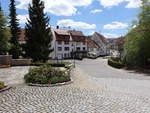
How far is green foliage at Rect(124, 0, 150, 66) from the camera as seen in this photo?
3029cm

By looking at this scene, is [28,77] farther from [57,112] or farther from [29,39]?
[29,39]

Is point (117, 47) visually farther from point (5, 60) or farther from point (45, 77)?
point (45, 77)

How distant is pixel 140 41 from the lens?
30.8 m

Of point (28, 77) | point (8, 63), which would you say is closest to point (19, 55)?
point (8, 63)

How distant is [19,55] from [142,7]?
81.1 ft

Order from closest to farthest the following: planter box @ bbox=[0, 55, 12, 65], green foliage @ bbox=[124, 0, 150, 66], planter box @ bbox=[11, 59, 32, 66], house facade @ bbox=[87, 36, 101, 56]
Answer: planter box @ bbox=[0, 55, 12, 65], planter box @ bbox=[11, 59, 32, 66], green foliage @ bbox=[124, 0, 150, 66], house facade @ bbox=[87, 36, 101, 56]

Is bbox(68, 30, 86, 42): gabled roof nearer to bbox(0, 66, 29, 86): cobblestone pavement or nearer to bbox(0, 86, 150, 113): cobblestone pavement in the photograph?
bbox(0, 66, 29, 86): cobblestone pavement

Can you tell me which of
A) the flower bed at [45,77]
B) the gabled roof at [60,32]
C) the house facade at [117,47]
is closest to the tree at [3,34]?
the flower bed at [45,77]

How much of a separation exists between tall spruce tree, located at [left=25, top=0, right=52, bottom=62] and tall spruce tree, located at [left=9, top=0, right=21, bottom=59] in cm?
427

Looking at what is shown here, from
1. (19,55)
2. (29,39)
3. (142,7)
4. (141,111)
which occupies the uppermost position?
(142,7)

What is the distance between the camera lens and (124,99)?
9547mm

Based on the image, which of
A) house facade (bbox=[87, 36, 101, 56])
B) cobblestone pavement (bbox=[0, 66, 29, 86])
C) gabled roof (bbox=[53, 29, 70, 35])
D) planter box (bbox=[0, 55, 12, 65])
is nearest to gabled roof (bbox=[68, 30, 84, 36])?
gabled roof (bbox=[53, 29, 70, 35])

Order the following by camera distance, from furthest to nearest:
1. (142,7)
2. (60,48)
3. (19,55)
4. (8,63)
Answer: (60,48), (19,55), (142,7), (8,63)

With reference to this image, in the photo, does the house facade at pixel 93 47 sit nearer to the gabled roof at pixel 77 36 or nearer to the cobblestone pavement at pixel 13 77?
the gabled roof at pixel 77 36
